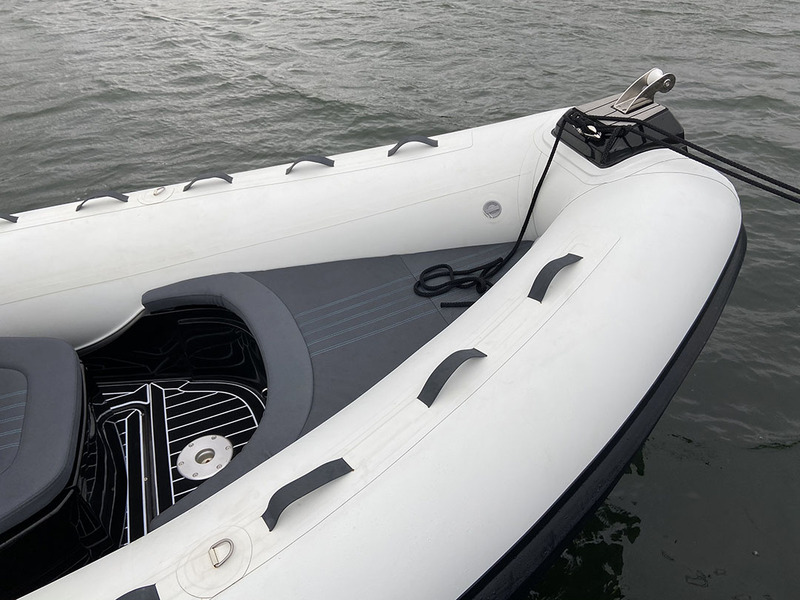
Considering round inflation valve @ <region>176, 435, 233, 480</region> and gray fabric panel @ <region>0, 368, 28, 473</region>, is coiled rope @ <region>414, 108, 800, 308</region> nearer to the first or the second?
round inflation valve @ <region>176, 435, 233, 480</region>

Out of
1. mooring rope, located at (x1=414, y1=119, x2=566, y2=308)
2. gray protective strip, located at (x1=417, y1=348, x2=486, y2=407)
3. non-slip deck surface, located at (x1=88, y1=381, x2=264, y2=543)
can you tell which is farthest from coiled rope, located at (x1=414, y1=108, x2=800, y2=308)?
non-slip deck surface, located at (x1=88, y1=381, x2=264, y2=543)

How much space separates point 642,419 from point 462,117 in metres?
3.52

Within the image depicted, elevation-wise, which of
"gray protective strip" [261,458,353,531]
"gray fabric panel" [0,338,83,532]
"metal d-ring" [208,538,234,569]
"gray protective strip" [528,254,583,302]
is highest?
"gray protective strip" [528,254,583,302]

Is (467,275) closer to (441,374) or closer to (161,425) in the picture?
(441,374)

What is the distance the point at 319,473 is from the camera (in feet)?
4.01

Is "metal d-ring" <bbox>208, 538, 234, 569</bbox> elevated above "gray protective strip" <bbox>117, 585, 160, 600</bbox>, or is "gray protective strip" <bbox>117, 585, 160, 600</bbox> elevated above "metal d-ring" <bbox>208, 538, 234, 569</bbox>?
"metal d-ring" <bbox>208, 538, 234, 569</bbox>

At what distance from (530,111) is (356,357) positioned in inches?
135

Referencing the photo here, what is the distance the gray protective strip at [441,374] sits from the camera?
134cm

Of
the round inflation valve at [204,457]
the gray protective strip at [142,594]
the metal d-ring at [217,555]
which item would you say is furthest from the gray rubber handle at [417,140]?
the gray protective strip at [142,594]

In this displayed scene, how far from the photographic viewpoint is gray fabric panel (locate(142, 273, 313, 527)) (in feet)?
4.88

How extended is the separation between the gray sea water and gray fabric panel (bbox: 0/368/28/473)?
51.0 inches

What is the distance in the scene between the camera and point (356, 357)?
6.17 feet

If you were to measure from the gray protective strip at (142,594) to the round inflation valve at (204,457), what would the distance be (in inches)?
32.3

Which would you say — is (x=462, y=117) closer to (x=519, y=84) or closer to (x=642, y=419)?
(x=519, y=84)
